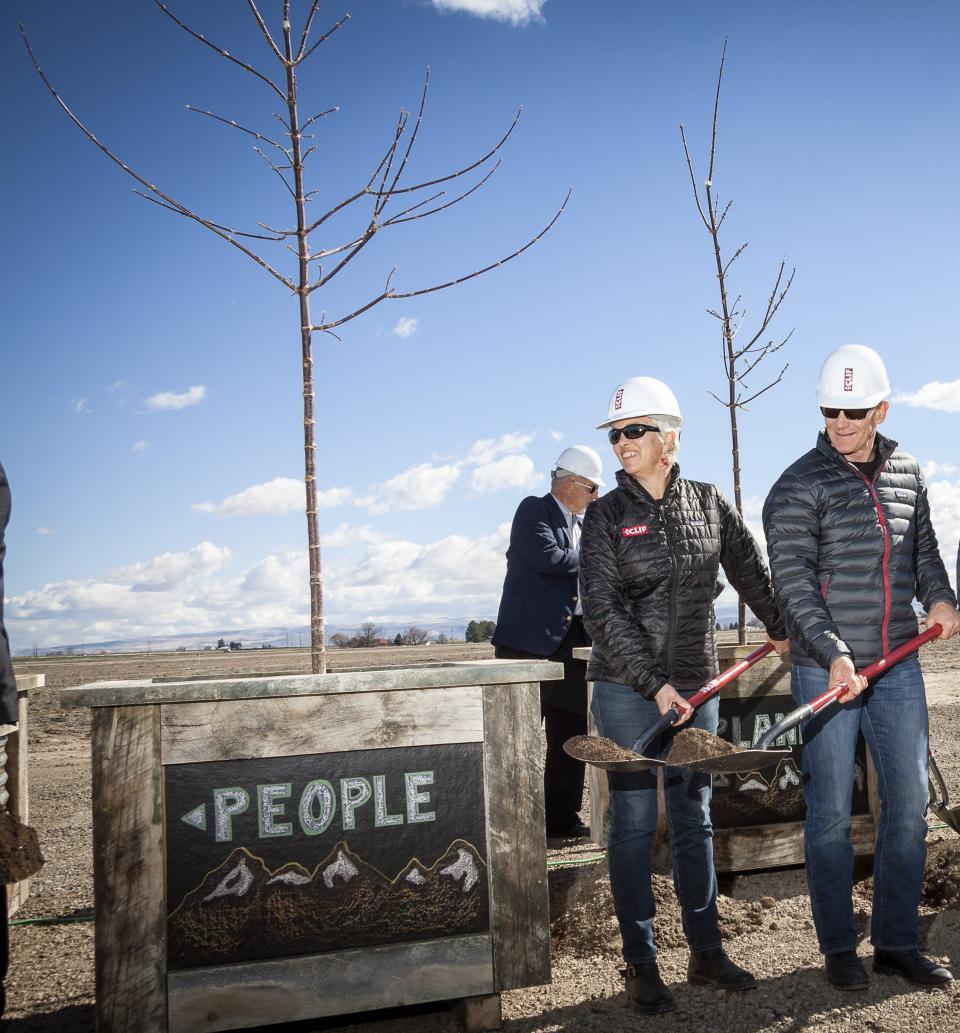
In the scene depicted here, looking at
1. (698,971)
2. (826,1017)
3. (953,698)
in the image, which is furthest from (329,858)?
(953,698)

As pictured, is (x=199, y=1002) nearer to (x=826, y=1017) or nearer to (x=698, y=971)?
(x=698, y=971)

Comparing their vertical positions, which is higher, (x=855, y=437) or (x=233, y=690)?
(x=855, y=437)

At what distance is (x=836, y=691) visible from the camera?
10.1ft

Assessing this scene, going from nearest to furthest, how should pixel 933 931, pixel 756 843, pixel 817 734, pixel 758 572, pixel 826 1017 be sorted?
pixel 826 1017, pixel 817 734, pixel 758 572, pixel 933 931, pixel 756 843

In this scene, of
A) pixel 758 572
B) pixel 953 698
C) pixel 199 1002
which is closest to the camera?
pixel 199 1002

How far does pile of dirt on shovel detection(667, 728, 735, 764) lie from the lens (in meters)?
2.95

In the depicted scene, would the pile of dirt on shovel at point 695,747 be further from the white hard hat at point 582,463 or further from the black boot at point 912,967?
the white hard hat at point 582,463

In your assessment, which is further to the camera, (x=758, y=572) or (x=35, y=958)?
(x=35, y=958)

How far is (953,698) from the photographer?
12.4m

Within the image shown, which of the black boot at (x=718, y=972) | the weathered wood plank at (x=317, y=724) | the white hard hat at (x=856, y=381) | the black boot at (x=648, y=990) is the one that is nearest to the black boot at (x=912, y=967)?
the black boot at (x=718, y=972)

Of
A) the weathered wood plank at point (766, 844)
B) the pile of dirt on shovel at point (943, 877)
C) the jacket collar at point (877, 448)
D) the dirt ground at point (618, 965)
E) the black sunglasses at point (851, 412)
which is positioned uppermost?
the black sunglasses at point (851, 412)

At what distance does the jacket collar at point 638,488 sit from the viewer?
3.31m

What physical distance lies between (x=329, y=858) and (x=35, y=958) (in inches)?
68.7

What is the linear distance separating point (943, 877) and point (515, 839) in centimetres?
242
